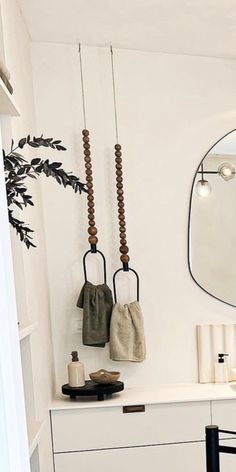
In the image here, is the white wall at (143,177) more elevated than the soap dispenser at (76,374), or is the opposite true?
the white wall at (143,177)

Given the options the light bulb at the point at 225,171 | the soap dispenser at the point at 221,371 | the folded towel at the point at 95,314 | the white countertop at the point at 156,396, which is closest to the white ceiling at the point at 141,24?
the light bulb at the point at 225,171

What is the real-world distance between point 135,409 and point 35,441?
2.77ft

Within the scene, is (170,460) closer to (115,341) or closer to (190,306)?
(115,341)

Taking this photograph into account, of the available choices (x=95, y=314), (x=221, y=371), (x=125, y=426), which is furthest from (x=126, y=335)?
(x=221, y=371)

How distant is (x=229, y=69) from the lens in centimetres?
291

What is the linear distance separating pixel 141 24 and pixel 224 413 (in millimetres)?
1907

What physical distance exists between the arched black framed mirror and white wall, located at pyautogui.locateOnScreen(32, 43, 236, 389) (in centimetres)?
5

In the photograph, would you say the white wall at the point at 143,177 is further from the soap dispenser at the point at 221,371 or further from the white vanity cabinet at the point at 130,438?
the white vanity cabinet at the point at 130,438

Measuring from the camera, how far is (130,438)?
2.40 meters

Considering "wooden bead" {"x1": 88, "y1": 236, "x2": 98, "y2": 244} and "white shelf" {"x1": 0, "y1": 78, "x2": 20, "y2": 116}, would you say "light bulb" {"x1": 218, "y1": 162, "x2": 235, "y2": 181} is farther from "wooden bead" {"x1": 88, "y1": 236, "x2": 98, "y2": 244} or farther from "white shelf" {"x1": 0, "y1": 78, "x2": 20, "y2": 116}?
"white shelf" {"x1": 0, "y1": 78, "x2": 20, "y2": 116}

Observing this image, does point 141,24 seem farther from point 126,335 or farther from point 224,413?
point 224,413

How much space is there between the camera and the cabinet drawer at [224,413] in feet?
8.02

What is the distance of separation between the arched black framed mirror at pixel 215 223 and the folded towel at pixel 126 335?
0.44 meters

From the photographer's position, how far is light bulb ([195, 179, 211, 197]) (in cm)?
285
